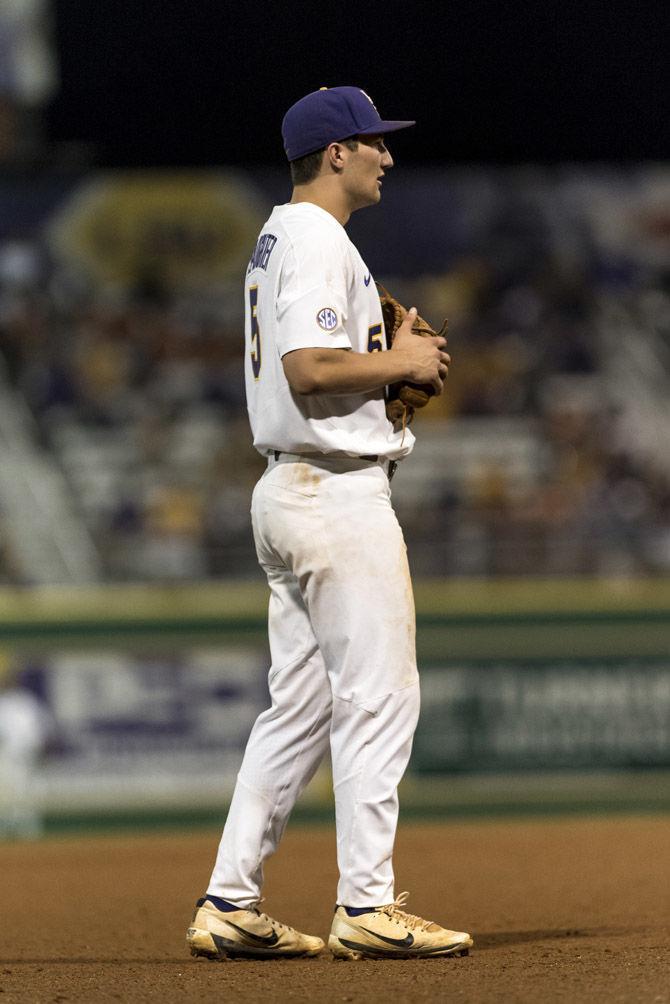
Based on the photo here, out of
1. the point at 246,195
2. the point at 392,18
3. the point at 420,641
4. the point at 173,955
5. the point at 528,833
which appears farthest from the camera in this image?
the point at 246,195

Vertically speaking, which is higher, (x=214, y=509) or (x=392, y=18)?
(x=392, y=18)

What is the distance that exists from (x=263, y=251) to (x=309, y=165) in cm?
26

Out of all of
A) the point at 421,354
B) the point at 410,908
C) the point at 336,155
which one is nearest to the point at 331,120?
the point at 336,155

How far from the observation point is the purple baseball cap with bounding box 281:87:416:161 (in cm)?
368

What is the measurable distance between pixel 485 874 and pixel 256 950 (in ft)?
9.84

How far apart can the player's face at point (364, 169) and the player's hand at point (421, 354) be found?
338mm

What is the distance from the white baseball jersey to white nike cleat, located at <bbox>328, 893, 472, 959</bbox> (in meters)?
1.18

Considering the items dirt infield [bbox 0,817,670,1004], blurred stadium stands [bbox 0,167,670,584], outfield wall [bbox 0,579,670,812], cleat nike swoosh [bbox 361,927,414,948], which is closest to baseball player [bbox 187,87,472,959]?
cleat nike swoosh [bbox 361,927,414,948]

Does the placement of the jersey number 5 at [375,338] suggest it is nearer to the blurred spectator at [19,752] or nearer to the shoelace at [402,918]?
the shoelace at [402,918]

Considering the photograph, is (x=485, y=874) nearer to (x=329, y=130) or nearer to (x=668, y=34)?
(x=329, y=130)

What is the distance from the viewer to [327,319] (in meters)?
3.52

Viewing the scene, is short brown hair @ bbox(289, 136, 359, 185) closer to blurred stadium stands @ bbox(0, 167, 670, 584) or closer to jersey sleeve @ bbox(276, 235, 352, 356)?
jersey sleeve @ bbox(276, 235, 352, 356)

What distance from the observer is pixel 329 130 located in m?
3.69

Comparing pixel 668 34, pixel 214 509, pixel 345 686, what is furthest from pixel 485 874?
pixel 668 34
